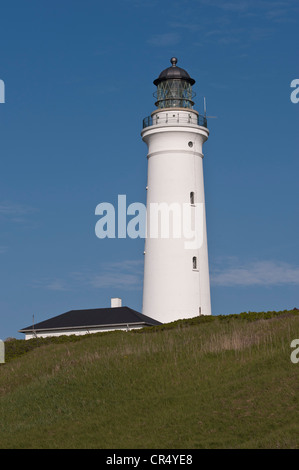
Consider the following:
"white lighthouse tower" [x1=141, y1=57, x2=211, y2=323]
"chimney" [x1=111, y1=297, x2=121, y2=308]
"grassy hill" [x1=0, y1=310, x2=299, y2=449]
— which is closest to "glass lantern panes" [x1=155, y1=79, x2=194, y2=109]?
"white lighthouse tower" [x1=141, y1=57, x2=211, y2=323]

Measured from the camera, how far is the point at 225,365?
2103 centimetres

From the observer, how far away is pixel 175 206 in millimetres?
40812

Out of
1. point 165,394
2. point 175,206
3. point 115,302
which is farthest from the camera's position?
point 115,302

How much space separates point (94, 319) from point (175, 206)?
7712mm

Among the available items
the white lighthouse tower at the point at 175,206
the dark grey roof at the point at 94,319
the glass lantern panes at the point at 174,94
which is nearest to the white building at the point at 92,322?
the dark grey roof at the point at 94,319

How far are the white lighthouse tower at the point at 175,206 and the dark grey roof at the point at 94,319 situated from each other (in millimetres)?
1307

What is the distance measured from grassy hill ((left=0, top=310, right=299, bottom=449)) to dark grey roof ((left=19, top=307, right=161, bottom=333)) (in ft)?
39.8

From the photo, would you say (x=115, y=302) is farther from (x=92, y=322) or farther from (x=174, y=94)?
(x=174, y=94)

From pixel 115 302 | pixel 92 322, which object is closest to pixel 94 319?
pixel 92 322

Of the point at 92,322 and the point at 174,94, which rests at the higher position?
the point at 174,94

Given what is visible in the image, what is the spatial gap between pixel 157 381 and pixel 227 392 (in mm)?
2583

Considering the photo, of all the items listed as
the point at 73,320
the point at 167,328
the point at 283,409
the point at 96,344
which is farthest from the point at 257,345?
the point at 73,320

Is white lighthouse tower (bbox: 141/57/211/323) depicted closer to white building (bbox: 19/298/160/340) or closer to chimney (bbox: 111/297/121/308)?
white building (bbox: 19/298/160/340)
